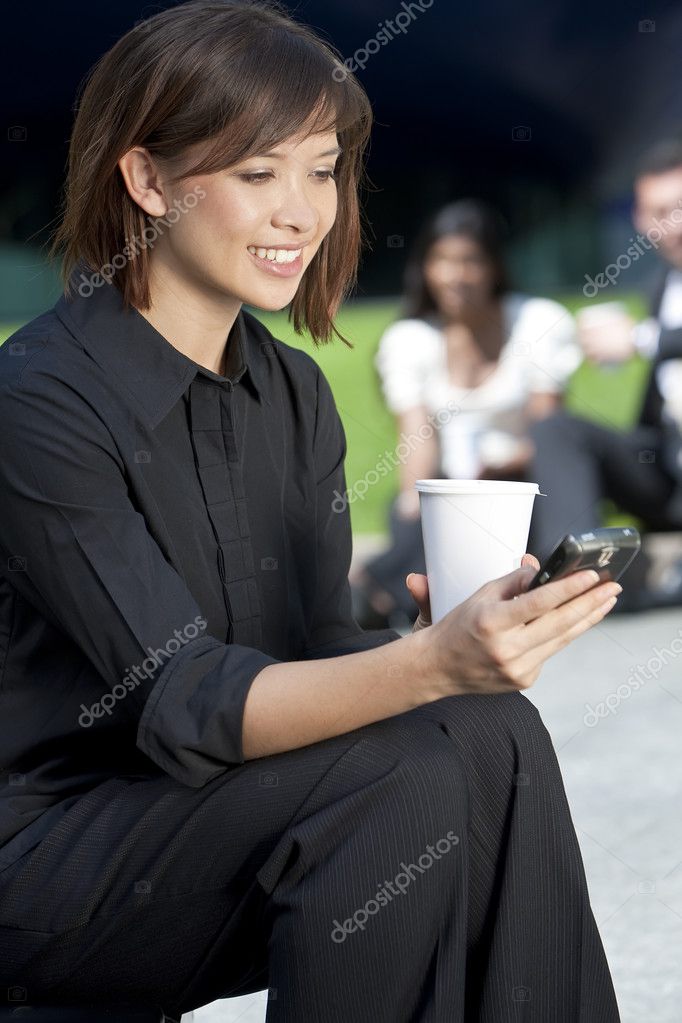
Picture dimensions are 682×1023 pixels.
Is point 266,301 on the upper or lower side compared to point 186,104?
lower

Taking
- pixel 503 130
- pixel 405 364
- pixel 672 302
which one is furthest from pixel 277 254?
pixel 503 130

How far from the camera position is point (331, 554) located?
1719 mm

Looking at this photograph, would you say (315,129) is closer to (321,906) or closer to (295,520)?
(295,520)

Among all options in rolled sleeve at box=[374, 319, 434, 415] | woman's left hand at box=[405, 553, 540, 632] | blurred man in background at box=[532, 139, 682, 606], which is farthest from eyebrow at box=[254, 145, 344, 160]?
blurred man in background at box=[532, 139, 682, 606]

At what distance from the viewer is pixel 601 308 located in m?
4.62

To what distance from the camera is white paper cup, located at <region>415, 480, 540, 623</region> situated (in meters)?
1.34

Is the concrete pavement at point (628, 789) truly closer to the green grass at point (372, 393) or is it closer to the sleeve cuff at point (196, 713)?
the green grass at point (372, 393)

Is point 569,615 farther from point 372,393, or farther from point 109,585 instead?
point 372,393

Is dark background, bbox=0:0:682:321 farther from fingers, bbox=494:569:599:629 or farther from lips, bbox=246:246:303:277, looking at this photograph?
fingers, bbox=494:569:599:629

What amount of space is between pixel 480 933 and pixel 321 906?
208 mm

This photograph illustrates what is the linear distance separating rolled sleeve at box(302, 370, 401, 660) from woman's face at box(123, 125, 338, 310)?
0.24 metres

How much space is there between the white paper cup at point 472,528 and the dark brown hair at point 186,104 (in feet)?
1.42

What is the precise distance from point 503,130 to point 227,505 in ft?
11.0

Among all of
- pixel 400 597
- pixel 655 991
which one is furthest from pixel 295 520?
pixel 400 597
